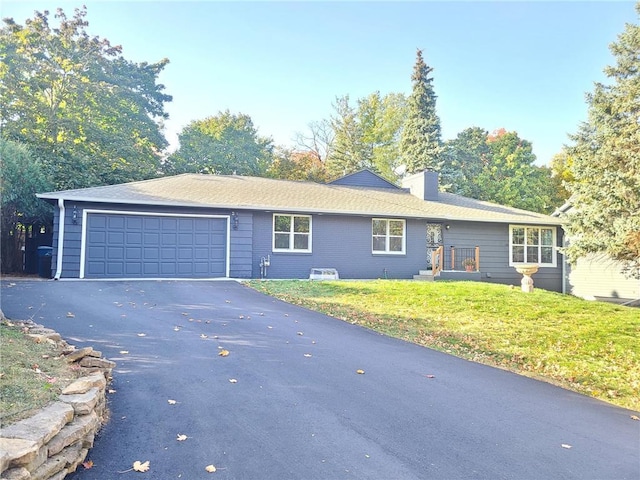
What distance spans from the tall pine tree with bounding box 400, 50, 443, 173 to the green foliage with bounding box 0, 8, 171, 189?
16.8m

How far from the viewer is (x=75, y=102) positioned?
2184 cm

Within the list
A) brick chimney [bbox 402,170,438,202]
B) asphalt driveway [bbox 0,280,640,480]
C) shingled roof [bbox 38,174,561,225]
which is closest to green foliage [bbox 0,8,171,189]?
shingled roof [bbox 38,174,561,225]

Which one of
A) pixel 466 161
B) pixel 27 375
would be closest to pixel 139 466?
pixel 27 375

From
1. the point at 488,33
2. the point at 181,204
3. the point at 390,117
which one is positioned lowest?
the point at 181,204

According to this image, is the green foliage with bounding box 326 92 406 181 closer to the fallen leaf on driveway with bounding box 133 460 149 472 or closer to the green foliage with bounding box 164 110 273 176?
the green foliage with bounding box 164 110 273 176

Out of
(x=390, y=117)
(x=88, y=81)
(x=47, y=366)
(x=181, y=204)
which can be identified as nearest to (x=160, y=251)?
(x=181, y=204)

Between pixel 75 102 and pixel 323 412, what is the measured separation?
24.1 metres

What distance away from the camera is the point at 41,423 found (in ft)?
8.34

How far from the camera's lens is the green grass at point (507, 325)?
5.71m

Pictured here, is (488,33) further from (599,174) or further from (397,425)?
(397,425)

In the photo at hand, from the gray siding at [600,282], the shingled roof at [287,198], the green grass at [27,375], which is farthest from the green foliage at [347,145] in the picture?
the green grass at [27,375]

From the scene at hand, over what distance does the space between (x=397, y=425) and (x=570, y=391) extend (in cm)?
280

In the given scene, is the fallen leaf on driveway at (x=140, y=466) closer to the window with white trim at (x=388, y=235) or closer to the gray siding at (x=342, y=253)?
the gray siding at (x=342, y=253)

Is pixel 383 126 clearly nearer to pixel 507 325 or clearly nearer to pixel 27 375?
pixel 507 325
